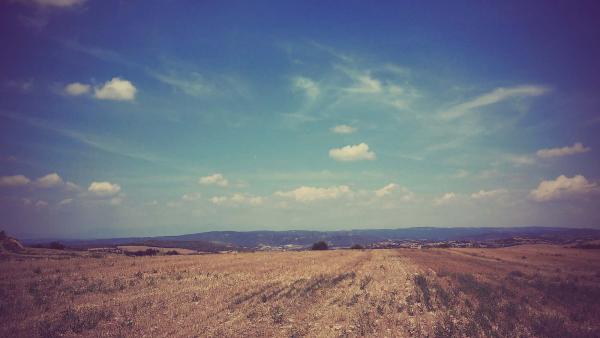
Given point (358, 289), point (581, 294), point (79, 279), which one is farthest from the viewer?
point (79, 279)

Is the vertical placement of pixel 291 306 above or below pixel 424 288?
above

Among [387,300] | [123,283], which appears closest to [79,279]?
[123,283]

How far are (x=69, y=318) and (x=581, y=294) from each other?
26.8 metres

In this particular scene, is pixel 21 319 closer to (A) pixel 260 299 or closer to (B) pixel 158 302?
(B) pixel 158 302

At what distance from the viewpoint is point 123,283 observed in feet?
78.5

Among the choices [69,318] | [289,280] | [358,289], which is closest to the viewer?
[69,318]

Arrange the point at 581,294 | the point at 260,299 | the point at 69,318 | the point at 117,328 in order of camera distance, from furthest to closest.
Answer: the point at 581,294 < the point at 260,299 < the point at 69,318 < the point at 117,328

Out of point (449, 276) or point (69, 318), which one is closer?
point (69, 318)

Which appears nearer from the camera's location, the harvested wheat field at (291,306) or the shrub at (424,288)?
the harvested wheat field at (291,306)

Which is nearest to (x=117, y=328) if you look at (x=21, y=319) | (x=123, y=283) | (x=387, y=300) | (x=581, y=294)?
(x=21, y=319)

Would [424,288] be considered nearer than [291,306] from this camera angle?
No

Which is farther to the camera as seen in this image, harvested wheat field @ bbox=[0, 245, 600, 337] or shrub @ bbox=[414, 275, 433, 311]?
shrub @ bbox=[414, 275, 433, 311]

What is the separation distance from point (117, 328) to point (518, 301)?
748 inches

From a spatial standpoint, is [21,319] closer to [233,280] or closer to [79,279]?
[79,279]
